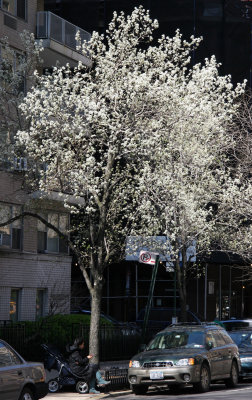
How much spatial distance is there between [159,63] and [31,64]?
369 centimetres

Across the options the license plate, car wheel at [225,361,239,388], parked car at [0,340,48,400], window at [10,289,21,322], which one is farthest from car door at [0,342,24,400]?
window at [10,289,21,322]

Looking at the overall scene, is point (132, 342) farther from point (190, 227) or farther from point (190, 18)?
point (190, 18)

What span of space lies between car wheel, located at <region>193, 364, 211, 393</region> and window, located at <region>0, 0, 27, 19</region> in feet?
52.4

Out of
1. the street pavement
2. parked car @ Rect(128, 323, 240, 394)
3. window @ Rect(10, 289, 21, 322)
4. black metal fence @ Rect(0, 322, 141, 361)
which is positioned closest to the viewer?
the street pavement

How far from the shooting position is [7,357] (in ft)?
43.9

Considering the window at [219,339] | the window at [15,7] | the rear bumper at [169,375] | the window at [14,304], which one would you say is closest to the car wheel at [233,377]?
the window at [219,339]

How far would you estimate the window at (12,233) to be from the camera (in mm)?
28891

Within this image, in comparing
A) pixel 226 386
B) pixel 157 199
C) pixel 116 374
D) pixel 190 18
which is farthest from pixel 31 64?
pixel 190 18

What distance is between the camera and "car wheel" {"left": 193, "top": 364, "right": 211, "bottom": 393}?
1859 centimetres

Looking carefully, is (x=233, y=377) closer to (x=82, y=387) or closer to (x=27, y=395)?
(x=82, y=387)

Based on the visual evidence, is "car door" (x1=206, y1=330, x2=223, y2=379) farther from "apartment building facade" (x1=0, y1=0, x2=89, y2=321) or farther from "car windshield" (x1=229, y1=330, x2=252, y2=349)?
"apartment building facade" (x1=0, y1=0, x2=89, y2=321)

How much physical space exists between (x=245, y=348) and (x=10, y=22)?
1429 centimetres

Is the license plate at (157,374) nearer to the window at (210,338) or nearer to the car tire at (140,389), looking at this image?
the car tire at (140,389)

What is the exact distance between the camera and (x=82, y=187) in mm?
20594
